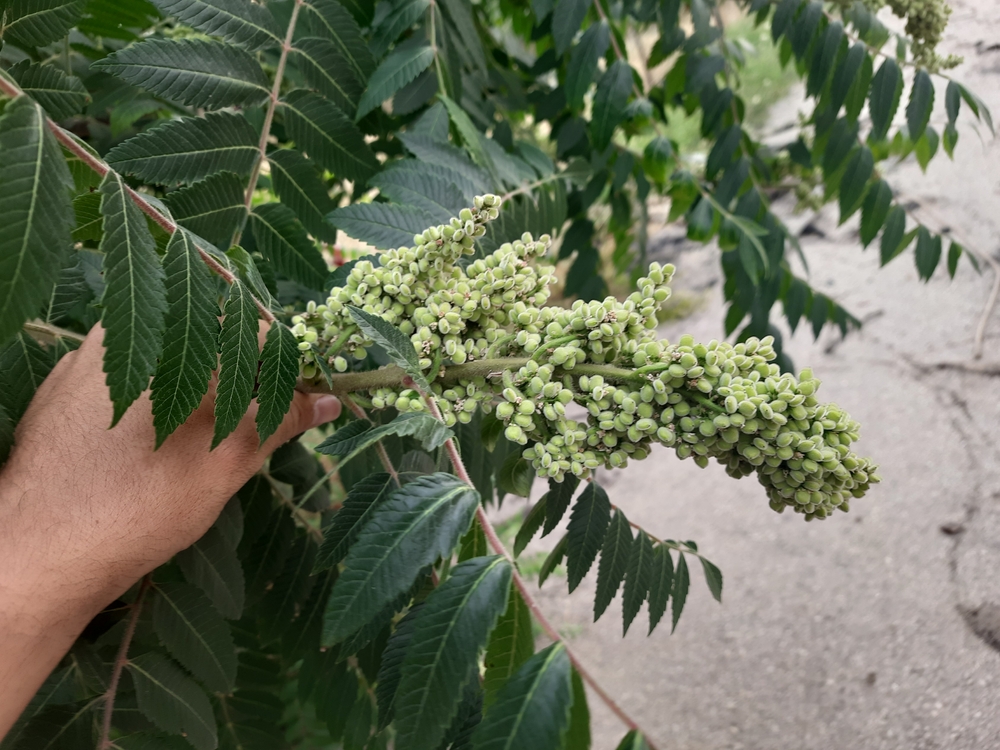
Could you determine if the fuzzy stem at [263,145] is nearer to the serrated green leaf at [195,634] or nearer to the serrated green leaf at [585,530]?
the serrated green leaf at [195,634]

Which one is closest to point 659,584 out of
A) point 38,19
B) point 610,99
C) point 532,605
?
point 532,605

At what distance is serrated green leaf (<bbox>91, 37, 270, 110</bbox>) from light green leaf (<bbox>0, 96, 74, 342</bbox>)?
0.39 meters

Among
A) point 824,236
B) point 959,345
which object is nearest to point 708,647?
point 959,345

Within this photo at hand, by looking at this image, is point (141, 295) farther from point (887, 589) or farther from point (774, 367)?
point (887, 589)

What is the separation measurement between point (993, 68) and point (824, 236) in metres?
2.22

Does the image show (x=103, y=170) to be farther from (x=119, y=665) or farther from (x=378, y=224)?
(x=119, y=665)

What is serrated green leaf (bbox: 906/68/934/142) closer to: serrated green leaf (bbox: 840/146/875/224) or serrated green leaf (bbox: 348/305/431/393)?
serrated green leaf (bbox: 840/146/875/224)

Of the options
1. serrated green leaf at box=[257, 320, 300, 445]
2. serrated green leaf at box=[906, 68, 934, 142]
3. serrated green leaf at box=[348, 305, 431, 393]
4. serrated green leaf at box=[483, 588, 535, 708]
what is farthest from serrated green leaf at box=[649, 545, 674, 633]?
serrated green leaf at box=[906, 68, 934, 142]

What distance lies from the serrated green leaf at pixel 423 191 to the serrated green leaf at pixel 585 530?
1.67ft

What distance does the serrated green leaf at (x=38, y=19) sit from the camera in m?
0.68

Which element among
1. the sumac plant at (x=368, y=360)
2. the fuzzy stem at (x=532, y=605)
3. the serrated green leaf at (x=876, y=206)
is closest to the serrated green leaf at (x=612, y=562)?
the sumac plant at (x=368, y=360)

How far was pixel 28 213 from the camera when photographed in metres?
0.52

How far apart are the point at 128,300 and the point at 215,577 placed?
58 centimetres

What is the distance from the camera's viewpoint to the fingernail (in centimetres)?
98
